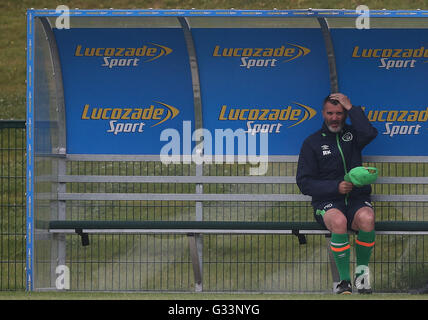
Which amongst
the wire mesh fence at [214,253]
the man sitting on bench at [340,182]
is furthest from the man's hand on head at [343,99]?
the wire mesh fence at [214,253]

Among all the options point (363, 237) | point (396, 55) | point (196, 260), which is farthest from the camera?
point (396, 55)

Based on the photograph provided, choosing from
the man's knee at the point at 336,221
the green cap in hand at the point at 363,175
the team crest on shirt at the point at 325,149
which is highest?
the team crest on shirt at the point at 325,149

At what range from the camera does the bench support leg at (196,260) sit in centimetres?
882

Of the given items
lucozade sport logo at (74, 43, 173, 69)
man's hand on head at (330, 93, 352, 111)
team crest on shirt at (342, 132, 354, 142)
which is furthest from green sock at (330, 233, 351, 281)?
lucozade sport logo at (74, 43, 173, 69)

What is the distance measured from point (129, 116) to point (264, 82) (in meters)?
1.28

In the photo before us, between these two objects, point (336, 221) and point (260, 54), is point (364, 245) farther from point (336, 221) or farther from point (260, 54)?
point (260, 54)

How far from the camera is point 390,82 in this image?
30.7 feet

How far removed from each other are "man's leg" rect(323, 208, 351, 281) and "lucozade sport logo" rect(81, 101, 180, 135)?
2.05 metres

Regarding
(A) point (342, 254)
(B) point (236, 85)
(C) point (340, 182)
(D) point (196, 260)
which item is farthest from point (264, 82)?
(A) point (342, 254)

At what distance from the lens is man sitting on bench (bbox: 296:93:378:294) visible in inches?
323

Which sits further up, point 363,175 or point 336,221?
point 363,175

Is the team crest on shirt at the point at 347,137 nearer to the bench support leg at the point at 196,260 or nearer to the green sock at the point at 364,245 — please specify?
the green sock at the point at 364,245
